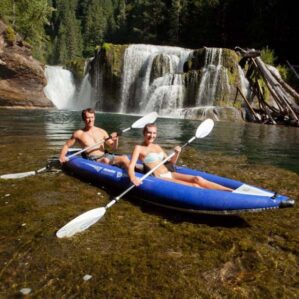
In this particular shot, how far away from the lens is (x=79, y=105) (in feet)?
132

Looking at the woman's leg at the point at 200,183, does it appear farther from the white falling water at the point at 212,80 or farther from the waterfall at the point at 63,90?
the waterfall at the point at 63,90

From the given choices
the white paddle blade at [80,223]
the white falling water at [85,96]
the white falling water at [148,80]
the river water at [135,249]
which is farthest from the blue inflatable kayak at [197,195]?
the white falling water at [85,96]

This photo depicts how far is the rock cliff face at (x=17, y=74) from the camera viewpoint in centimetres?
2986

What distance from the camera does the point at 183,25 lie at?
184 feet

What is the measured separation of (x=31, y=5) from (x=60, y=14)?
6883 cm

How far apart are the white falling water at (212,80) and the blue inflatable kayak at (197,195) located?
22.0m

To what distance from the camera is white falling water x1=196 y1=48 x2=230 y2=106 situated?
27.6 m

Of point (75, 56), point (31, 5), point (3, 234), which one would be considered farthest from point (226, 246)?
point (75, 56)

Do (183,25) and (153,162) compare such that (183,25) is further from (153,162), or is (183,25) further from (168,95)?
(153,162)

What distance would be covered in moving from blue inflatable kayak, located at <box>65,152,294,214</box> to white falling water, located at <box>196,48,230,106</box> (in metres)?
22.0

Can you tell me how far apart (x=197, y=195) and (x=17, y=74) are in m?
28.8

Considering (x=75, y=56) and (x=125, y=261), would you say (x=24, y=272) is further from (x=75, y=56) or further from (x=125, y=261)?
(x=75, y=56)

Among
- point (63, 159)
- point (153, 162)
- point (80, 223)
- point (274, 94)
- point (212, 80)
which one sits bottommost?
point (80, 223)

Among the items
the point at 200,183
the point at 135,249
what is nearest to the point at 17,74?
the point at 200,183
